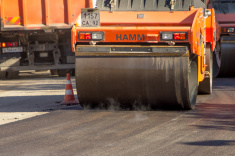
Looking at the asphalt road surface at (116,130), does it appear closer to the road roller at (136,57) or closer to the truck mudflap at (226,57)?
the road roller at (136,57)

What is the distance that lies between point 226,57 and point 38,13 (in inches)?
234

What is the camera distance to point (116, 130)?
764 cm

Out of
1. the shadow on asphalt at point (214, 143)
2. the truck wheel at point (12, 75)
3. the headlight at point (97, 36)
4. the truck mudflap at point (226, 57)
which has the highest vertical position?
the headlight at point (97, 36)

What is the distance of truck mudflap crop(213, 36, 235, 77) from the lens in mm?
17992

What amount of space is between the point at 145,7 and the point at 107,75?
1.63 metres

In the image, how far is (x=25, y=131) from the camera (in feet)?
25.3

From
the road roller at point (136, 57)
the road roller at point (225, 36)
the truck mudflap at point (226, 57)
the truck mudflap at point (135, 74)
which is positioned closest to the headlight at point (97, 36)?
the road roller at point (136, 57)

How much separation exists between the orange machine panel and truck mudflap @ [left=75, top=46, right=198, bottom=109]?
975 cm

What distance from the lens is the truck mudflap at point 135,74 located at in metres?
8.99

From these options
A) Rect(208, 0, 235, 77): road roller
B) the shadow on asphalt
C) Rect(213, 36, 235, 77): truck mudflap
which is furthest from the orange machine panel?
the shadow on asphalt

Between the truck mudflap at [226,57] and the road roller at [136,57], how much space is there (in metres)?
8.47

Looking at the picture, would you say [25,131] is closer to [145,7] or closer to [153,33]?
[153,33]

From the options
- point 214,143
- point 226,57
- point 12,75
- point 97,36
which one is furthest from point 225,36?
point 214,143

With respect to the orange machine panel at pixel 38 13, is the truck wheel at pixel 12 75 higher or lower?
lower
